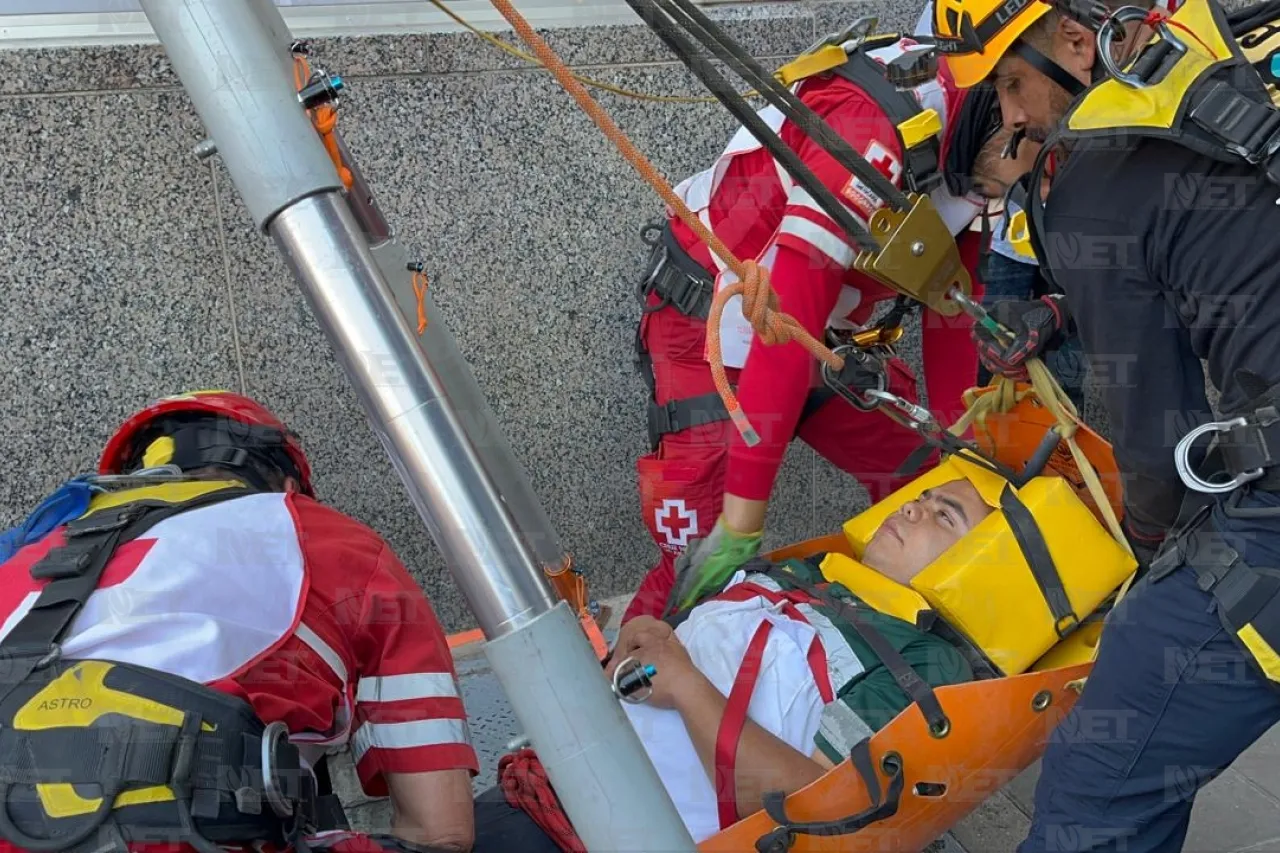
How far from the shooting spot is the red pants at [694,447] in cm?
268

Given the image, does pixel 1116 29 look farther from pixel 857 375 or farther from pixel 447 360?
pixel 447 360

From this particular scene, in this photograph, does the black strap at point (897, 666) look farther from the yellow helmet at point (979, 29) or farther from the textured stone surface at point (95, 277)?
the textured stone surface at point (95, 277)

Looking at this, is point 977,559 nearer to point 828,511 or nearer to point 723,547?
point 723,547

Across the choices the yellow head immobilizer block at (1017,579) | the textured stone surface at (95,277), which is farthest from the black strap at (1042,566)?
the textured stone surface at (95,277)

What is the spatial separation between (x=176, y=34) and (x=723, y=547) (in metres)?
1.73

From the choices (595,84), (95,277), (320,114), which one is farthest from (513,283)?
(320,114)

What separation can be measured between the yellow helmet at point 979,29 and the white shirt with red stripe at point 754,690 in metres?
1.11

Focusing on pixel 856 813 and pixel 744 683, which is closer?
pixel 856 813

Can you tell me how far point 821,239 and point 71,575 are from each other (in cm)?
145

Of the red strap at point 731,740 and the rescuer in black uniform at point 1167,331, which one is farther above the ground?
the rescuer in black uniform at point 1167,331

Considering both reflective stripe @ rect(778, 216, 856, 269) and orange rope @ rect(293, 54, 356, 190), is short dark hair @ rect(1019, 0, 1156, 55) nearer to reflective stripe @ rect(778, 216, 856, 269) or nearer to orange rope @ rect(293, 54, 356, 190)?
reflective stripe @ rect(778, 216, 856, 269)

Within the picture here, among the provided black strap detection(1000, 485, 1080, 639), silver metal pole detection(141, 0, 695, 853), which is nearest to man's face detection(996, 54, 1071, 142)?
black strap detection(1000, 485, 1080, 639)

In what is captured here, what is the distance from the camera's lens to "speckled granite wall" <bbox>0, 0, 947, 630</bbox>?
104 inches

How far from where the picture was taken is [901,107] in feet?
7.36
